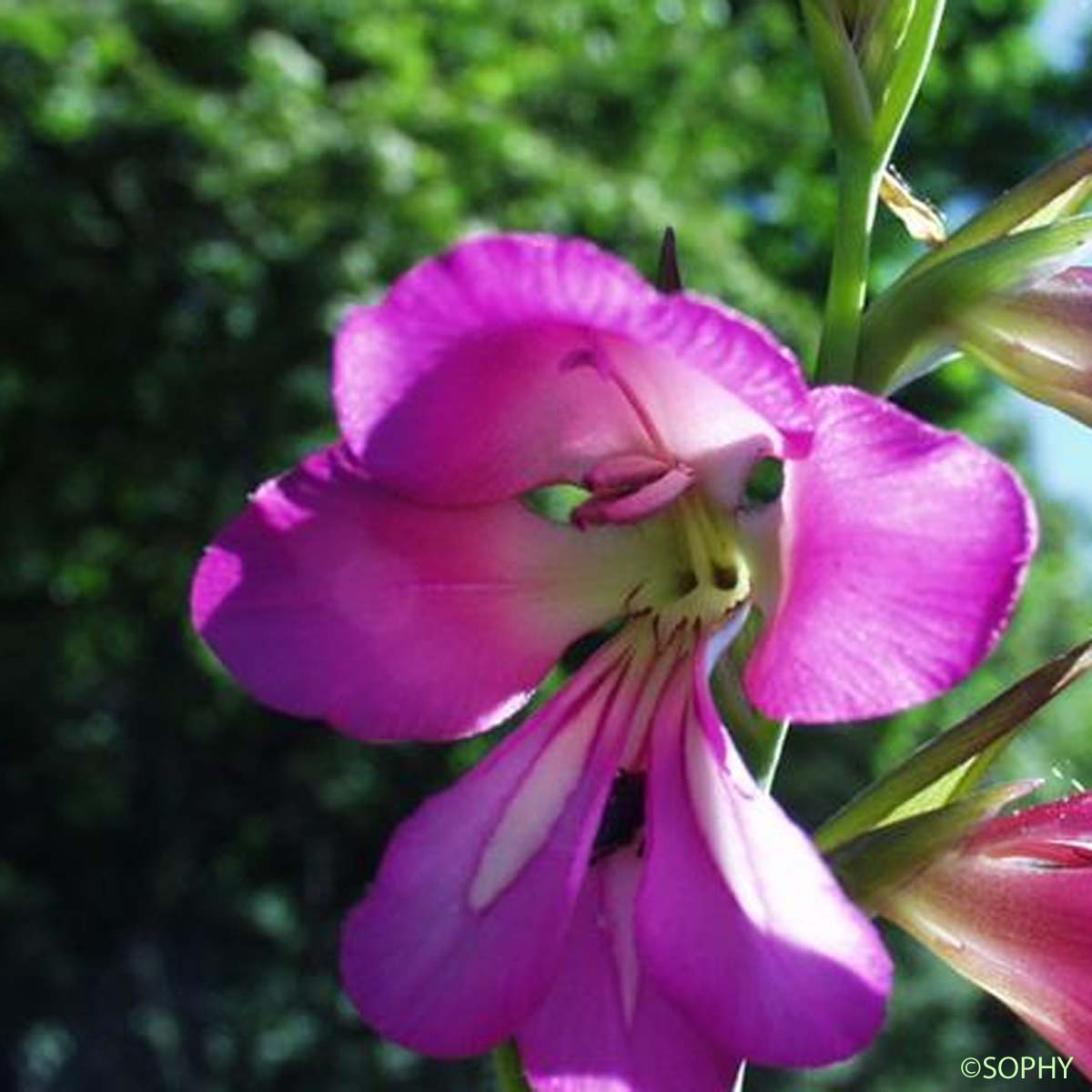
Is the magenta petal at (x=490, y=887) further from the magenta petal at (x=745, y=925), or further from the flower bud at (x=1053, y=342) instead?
the flower bud at (x=1053, y=342)

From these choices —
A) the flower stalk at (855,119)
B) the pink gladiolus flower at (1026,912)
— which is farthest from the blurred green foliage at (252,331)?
the pink gladiolus flower at (1026,912)

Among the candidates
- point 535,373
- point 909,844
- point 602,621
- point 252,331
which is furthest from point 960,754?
point 252,331

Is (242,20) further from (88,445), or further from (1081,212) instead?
(1081,212)

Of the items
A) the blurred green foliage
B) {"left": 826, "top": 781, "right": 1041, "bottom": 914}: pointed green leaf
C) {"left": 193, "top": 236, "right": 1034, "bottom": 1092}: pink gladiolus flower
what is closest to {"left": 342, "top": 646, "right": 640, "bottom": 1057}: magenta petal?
{"left": 193, "top": 236, "right": 1034, "bottom": 1092}: pink gladiolus flower

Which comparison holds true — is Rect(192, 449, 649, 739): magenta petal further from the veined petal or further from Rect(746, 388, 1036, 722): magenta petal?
Rect(746, 388, 1036, 722): magenta petal

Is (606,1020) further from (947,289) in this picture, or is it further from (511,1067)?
(947,289)

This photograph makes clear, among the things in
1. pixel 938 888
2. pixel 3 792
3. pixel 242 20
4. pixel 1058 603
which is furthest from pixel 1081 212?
pixel 1058 603
